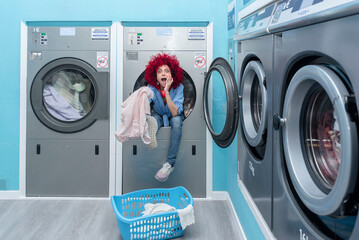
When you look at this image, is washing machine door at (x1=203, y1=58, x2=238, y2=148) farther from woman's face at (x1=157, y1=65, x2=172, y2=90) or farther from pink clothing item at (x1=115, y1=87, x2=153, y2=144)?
pink clothing item at (x1=115, y1=87, x2=153, y2=144)

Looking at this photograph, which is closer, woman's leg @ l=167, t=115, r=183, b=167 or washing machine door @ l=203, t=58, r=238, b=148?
washing machine door @ l=203, t=58, r=238, b=148

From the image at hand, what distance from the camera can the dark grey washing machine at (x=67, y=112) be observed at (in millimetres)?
2895

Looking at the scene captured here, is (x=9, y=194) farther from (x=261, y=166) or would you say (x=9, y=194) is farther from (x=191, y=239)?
(x=261, y=166)

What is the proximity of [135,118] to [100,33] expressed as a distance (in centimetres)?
92

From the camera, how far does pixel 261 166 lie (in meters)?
1.62

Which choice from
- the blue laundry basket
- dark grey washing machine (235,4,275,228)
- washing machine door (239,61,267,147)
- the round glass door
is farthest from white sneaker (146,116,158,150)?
washing machine door (239,61,267,147)

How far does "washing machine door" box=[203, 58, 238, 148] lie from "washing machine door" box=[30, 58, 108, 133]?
942 millimetres

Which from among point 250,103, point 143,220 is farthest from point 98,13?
point 143,220

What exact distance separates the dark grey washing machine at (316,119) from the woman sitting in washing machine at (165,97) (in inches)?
58.7

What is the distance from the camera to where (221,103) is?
2.78 metres

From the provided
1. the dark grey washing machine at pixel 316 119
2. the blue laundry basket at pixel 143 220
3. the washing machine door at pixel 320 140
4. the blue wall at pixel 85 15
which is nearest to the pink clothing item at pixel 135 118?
the blue laundry basket at pixel 143 220

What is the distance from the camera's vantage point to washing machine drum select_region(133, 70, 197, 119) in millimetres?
2943

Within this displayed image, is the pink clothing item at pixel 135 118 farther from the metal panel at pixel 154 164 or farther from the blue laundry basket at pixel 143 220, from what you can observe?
the blue laundry basket at pixel 143 220

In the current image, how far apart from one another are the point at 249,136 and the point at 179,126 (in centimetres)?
112
